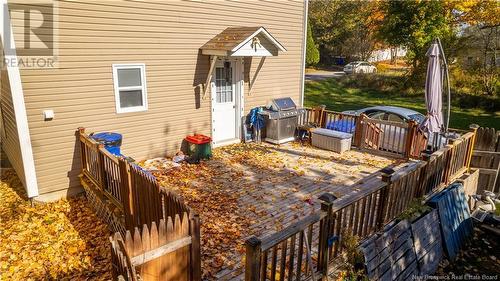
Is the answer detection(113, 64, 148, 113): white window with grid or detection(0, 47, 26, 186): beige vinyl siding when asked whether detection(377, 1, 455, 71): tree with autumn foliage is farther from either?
detection(0, 47, 26, 186): beige vinyl siding

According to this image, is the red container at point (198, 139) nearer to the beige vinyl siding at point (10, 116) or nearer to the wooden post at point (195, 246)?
the beige vinyl siding at point (10, 116)

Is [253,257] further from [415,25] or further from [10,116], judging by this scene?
[415,25]

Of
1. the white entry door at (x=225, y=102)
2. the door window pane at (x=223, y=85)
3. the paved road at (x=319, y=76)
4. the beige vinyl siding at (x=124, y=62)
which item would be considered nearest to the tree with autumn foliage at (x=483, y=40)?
the paved road at (x=319, y=76)

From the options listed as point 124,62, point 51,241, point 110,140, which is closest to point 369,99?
point 124,62

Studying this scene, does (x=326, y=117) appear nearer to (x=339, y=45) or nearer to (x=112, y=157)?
(x=112, y=157)

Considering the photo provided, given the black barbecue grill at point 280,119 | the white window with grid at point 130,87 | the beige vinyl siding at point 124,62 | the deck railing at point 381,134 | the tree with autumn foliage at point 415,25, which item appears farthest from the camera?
the tree with autumn foliage at point 415,25

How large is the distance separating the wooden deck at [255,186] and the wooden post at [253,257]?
1.18 metres

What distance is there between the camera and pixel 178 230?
3688 millimetres

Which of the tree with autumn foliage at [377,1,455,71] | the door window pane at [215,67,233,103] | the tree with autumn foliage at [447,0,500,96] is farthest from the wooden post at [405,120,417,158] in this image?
the tree with autumn foliage at [377,1,455,71]

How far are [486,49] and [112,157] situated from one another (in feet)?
76.4

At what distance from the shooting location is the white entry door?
1004cm

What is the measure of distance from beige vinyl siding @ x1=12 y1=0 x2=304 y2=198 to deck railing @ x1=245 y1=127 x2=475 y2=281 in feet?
16.2

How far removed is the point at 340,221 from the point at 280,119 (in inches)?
264

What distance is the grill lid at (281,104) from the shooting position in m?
11.0
